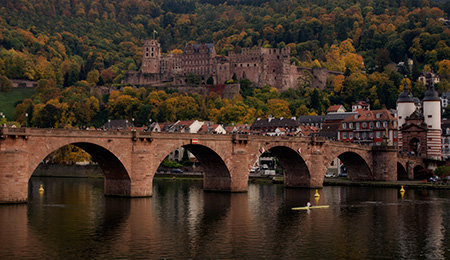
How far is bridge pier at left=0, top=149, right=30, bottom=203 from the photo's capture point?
175 ft

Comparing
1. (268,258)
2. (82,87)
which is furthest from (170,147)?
(82,87)

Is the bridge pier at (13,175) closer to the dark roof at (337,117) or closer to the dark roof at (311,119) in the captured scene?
the dark roof at (337,117)

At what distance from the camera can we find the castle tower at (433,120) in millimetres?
97375

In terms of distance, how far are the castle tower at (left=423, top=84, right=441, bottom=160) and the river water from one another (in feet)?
88.2

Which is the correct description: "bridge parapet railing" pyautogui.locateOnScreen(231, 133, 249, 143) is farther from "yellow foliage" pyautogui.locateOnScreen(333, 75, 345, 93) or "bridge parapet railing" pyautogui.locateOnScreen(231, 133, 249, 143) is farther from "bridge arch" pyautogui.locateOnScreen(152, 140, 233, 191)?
"yellow foliage" pyautogui.locateOnScreen(333, 75, 345, 93)

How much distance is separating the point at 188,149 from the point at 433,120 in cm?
4235

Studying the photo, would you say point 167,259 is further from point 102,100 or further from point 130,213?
point 102,100

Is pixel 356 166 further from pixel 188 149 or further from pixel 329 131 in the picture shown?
pixel 188 149

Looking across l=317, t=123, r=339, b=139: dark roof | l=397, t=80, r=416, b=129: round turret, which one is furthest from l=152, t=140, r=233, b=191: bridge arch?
l=317, t=123, r=339, b=139: dark roof

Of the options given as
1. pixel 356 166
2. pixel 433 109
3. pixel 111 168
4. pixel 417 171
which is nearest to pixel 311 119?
pixel 433 109

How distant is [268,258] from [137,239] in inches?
374

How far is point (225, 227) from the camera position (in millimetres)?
49562

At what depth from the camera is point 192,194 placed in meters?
75.8

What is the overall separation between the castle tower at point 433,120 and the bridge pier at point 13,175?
205 feet
